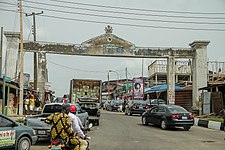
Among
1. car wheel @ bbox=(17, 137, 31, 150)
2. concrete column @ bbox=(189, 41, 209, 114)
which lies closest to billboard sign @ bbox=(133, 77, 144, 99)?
concrete column @ bbox=(189, 41, 209, 114)

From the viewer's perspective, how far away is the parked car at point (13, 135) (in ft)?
30.1

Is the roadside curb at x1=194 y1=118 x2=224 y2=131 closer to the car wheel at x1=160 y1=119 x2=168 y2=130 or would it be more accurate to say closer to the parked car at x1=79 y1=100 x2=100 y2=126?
the car wheel at x1=160 y1=119 x2=168 y2=130

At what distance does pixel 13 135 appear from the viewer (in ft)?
31.3

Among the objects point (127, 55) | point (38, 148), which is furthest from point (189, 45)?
point (38, 148)

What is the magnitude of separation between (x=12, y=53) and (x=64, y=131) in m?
22.2

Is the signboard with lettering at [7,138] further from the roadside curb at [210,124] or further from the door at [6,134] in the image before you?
the roadside curb at [210,124]

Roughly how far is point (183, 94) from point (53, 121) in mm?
31069

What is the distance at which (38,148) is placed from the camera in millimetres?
11000

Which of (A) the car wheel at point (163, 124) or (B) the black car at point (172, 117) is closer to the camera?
(B) the black car at point (172, 117)

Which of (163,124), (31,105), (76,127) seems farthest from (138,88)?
(76,127)

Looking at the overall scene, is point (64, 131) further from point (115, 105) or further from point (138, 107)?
point (115, 105)

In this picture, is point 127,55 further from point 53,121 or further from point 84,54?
point 53,121

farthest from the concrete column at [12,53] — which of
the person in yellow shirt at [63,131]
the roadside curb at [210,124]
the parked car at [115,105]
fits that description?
the person in yellow shirt at [63,131]

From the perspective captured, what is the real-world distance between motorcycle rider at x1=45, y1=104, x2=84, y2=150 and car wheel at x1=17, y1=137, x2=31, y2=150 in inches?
161
